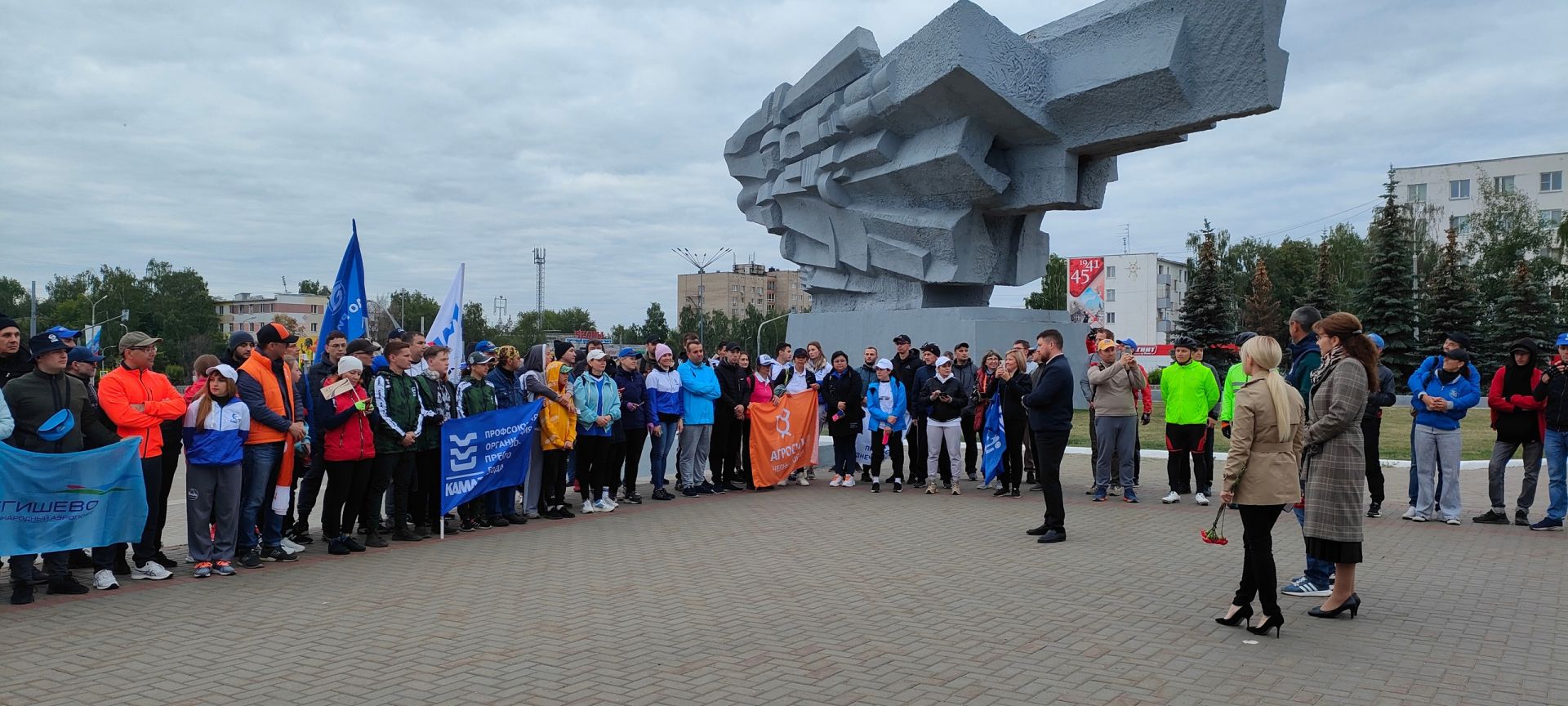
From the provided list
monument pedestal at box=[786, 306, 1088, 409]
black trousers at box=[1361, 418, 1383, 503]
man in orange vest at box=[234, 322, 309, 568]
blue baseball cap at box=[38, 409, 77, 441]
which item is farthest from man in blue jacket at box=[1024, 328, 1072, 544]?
blue baseball cap at box=[38, 409, 77, 441]

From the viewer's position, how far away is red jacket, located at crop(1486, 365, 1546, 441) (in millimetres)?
8992

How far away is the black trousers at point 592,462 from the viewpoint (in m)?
10.7

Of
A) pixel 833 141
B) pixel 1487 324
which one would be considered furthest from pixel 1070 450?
pixel 1487 324

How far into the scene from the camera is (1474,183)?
201 feet

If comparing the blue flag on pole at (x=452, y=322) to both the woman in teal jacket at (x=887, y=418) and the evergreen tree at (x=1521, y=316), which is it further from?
the evergreen tree at (x=1521, y=316)

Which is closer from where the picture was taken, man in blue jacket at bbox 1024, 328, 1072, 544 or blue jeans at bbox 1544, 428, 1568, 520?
man in blue jacket at bbox 1024, 328, 1072, 544

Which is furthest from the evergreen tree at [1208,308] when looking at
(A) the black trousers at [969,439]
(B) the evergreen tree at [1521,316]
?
(A) the black trousers at [969,439]

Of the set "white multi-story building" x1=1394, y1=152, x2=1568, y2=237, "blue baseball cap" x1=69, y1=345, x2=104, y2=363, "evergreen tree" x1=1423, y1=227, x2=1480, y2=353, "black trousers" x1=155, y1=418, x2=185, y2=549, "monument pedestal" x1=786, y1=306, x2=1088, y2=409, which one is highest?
"white multi-story building" x1=1394, y1=152, x2=1568, y2=237

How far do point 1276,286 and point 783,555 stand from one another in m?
65.4

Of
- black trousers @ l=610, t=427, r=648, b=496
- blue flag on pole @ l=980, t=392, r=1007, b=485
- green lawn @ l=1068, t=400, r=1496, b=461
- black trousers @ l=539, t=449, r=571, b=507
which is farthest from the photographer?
green lawn @ l=1068, t=400, r=1496, b=461

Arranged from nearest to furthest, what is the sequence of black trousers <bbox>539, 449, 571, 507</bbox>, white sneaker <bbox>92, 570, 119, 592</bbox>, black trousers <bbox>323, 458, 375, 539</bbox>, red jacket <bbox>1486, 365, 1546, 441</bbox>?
1. white sneaker <bbox>92, 570, 119, 592</bbox>
2. black trousers <bbox>323, 458, 375, 539</bbox>
3. red jacket <bbox>1486, 365, 1546, 441</bbox>
4. black trousers <bbox>539, 449, 571, 507</bbox>

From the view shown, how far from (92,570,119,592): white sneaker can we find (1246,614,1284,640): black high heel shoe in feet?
23.7

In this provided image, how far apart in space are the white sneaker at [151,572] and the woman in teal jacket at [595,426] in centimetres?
398

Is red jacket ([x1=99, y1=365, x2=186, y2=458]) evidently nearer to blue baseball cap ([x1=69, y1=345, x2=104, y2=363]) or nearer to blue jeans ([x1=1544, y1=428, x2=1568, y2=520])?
blue baseball cap ([x1=69, y1=345, x2=104, y2=363])
